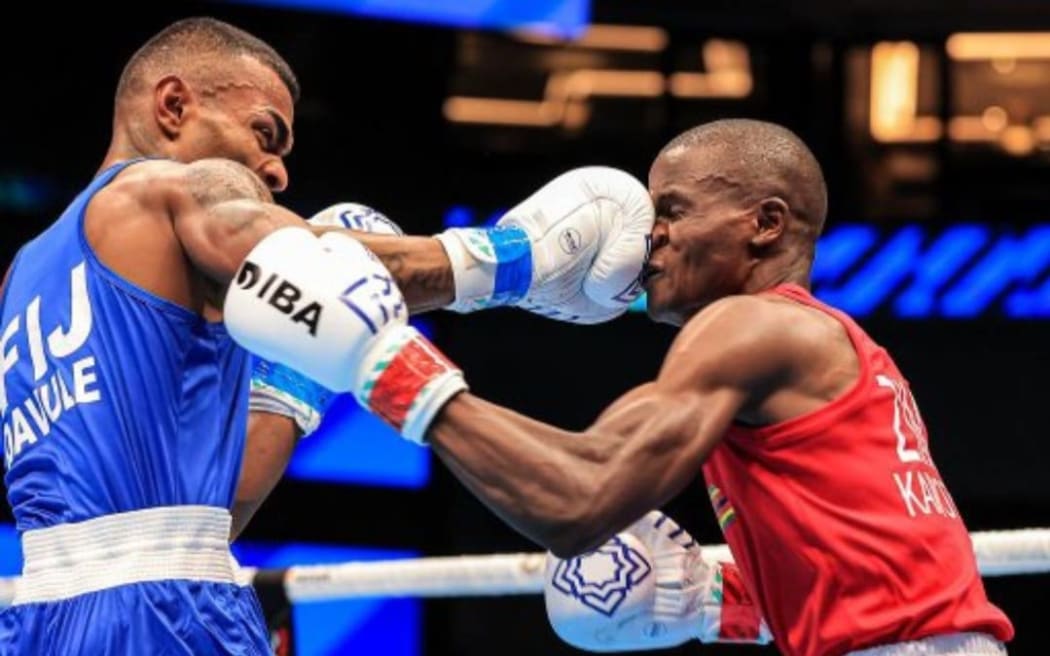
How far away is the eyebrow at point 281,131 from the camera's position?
142 inches

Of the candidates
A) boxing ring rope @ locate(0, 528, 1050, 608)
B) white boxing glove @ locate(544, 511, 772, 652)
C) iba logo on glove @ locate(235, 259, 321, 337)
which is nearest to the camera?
iba logo on glove @ locate(235, 259, 321, 337)

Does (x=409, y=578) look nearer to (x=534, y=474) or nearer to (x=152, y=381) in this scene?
(x=152, y=381)

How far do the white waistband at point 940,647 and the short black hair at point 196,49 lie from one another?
1.50 metres

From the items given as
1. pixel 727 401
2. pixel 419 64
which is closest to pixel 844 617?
pixel 727 401

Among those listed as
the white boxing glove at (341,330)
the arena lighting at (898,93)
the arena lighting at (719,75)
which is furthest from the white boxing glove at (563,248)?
the arena lighting at (898,93)

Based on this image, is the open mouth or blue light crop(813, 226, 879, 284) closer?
the open mouth

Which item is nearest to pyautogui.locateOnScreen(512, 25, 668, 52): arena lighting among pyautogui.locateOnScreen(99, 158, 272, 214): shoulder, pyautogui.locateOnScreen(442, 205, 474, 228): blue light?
pyautogui.locateOnScreen(442, 205, 474, 228): blue light

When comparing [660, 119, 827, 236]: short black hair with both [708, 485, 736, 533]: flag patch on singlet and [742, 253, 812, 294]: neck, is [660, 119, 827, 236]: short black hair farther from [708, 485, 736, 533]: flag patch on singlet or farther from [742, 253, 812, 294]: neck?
[708, 485, 736, 533]: flag patch on singlet

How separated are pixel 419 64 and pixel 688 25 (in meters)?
1.45

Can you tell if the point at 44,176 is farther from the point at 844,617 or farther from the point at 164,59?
the point at 844,617

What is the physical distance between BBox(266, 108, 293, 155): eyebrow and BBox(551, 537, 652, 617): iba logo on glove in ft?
2.99

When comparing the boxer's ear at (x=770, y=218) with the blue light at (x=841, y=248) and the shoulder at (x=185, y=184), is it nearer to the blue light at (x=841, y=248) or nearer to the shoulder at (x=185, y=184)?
the shoulder at (x=185, y=184)

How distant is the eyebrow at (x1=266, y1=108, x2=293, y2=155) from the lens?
3.60 m

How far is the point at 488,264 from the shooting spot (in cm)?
359
